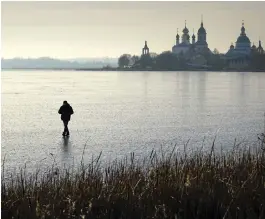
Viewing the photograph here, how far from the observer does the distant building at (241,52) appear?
144m

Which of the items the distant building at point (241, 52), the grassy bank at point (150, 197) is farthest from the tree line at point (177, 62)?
the grassy bank at point (150, 197)

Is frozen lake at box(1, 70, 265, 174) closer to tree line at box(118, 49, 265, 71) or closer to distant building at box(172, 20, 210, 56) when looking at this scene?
tree line at box(118, 49, 265, 71)

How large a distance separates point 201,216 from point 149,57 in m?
153

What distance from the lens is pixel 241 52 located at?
148125mm

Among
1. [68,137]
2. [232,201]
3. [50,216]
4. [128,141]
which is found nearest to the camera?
[50,216]

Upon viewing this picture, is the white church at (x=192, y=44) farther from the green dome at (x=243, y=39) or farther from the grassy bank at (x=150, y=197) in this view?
the grassy bank at (x=150, y=197)

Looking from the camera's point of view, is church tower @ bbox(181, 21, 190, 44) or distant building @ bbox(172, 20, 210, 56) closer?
distant building @ bbox(172, 20, 210, 56)

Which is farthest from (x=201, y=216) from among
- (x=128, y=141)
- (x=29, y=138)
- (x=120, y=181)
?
(x=29, y=138)

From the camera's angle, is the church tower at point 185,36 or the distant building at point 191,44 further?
the church tower at point 185,36

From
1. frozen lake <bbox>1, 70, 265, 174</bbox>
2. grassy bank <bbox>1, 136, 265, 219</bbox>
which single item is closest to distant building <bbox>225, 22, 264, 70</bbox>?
frozen lake <bbox>1, 70, 265, 174</bbox>

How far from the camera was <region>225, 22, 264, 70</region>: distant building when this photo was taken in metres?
144

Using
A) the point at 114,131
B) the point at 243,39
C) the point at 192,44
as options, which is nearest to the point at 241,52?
the point at 243,39

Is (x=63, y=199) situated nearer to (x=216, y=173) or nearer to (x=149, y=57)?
(x=216, y=173)

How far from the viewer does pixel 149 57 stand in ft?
514
